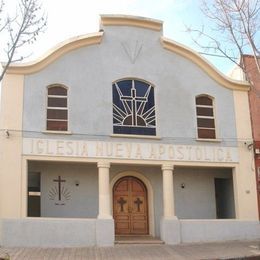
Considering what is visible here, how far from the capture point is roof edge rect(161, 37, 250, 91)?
19953 millimetres

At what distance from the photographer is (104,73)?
19000 mm

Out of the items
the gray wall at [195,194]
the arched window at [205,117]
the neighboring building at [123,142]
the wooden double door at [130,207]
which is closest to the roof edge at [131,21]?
the neighboring building at [123,142]

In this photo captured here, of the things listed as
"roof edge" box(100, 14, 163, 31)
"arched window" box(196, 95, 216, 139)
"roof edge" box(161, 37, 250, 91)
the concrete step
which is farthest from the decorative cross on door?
"roof edge" box(100, 14, 163, 31)

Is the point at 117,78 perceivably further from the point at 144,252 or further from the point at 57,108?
the point at 144,252

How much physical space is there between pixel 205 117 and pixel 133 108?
297cm

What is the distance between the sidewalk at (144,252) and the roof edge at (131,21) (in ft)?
27.9

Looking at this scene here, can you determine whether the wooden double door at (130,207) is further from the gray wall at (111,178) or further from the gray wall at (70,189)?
the gray wall at (70,189)

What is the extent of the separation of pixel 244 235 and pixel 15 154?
29.6 ft

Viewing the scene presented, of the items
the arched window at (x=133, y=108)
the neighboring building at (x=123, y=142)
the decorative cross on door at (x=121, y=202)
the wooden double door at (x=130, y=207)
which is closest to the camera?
the neighboring building at (x=123, y=142)

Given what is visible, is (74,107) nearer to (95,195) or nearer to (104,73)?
(104,73)

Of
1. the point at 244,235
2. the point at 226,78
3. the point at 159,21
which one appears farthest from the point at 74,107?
the point at 244,235

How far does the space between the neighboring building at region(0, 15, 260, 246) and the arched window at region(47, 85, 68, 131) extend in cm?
4

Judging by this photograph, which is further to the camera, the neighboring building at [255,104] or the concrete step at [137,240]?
the neighboring building at [255,104]

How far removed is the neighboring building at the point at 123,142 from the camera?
57.4 feet
